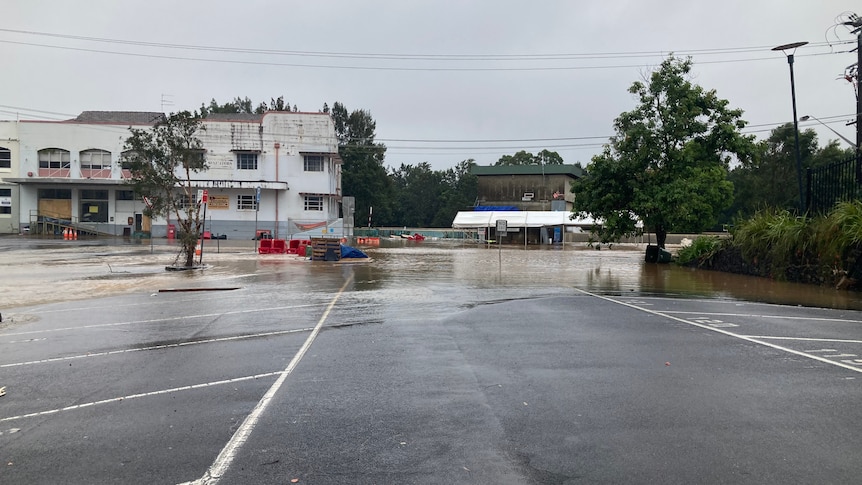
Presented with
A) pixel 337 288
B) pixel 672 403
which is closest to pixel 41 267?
pixel 337 288

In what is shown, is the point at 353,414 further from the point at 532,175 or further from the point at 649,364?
the point at 532,175

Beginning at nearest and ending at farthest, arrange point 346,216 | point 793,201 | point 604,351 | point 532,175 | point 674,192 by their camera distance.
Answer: point 604,351
point 674,192
point 346,216
point 793,201
point 532,175

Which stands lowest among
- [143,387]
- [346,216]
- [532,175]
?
[143,387]

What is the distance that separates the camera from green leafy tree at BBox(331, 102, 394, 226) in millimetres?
80625

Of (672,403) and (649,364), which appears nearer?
(672,403)

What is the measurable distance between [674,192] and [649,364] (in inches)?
854

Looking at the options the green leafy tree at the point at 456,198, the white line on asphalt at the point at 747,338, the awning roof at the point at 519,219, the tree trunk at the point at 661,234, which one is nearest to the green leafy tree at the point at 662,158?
the tree trunk at the point at 661,234

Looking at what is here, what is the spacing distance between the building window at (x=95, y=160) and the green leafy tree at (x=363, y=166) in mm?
26919

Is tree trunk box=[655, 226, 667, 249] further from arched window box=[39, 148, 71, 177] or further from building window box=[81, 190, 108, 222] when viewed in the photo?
arched window box=[39, 148, 71, 177]

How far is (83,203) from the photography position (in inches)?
2319

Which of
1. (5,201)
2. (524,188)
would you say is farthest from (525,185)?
(5,201)

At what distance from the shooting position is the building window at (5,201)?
5741 centimetres

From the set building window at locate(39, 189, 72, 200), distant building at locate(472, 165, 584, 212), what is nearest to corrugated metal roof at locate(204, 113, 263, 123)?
building window at locate(39, 189, 72, 200)

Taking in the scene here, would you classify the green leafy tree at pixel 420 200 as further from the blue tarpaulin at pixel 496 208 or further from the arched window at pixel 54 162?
the arched window at pixel 54 162
